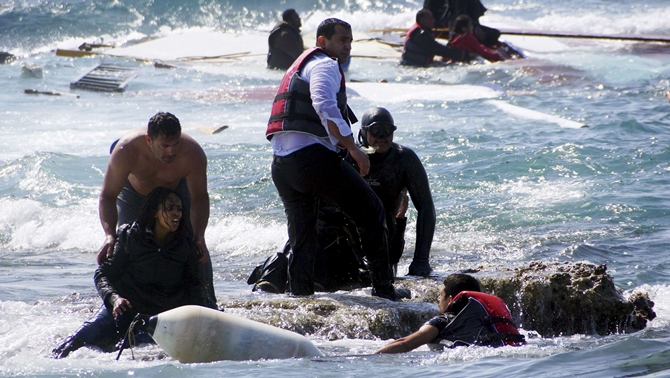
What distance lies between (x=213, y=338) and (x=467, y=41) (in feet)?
48.7

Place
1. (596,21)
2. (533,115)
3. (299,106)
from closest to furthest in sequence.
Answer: (299,106), (533,115), (596,21)

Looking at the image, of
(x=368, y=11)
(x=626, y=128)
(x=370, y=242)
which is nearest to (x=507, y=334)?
Result: (x=370, y=242)

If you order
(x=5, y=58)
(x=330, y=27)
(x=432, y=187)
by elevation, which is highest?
(x=330, y=27)

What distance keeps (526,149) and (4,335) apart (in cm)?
820

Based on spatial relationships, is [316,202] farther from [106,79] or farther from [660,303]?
[106,79]

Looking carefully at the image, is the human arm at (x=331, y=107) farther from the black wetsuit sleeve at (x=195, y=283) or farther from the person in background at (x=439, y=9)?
the person in background at (x=439, y=9)

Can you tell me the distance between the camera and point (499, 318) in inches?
183

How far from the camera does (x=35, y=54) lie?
978 inches

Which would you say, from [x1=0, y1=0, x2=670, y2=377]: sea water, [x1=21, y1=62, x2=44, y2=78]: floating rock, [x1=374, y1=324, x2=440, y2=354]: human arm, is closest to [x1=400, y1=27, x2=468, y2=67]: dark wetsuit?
[x1=0, y1=0, x2=670, y2=377]: sea water

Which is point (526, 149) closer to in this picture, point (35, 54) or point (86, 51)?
point (86, 51)

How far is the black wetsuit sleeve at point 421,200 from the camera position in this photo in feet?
19.9

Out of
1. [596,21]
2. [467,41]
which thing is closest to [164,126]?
[467,41]

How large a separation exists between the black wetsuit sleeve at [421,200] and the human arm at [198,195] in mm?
1478

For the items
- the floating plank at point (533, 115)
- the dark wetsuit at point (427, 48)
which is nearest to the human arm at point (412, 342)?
the floating plank at point (533, 115)
